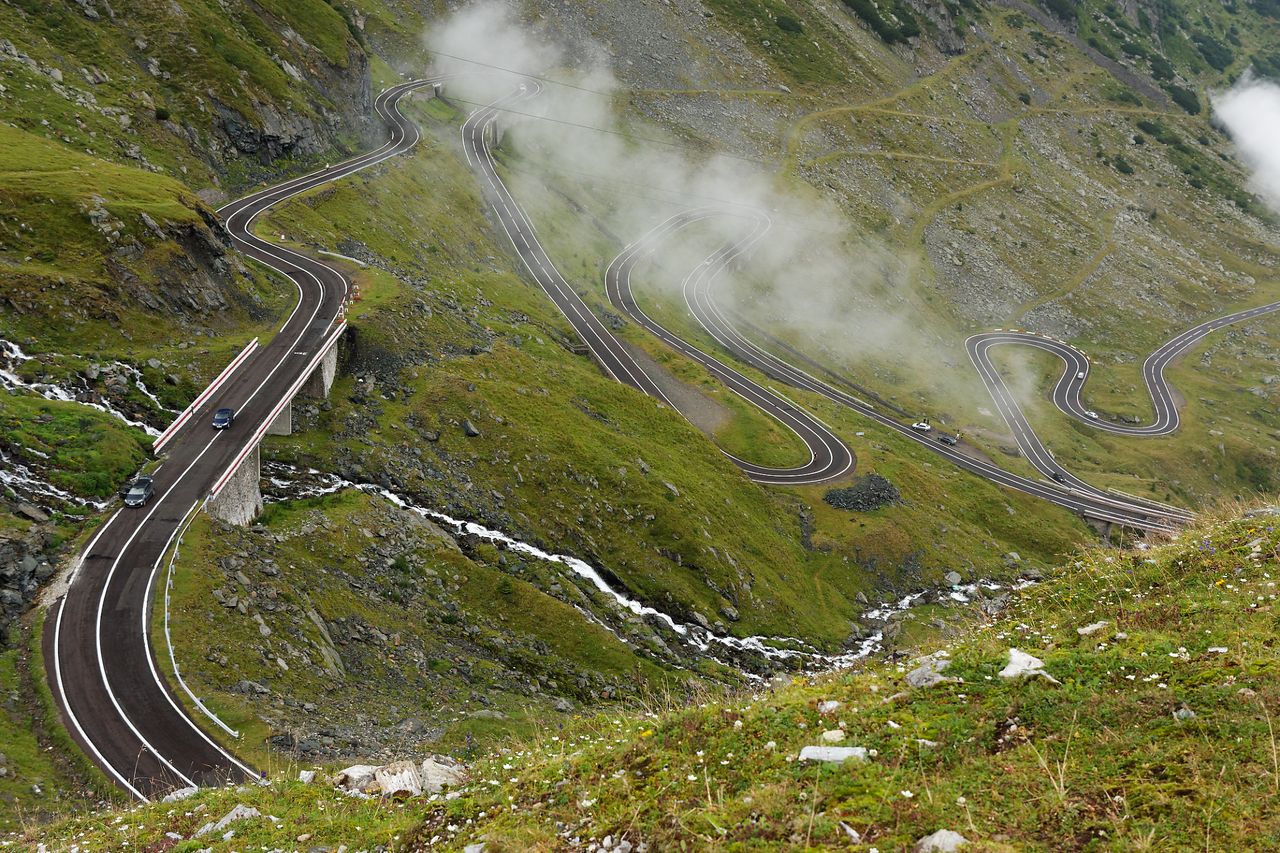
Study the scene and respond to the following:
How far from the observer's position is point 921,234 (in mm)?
151625

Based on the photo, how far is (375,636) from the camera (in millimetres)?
40812

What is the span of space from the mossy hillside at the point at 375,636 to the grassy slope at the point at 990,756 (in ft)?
49.0

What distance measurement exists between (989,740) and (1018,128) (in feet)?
728

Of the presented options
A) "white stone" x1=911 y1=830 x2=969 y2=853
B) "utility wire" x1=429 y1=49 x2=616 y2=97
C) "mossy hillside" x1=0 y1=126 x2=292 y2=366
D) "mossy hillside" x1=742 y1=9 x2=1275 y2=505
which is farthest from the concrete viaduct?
"utility wire" x1=429 y1=49 x2=616 y2=97

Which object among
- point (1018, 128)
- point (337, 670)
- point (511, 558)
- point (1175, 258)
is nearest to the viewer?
point (337, 670)

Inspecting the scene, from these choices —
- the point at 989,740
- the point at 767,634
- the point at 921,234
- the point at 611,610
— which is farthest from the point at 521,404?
the point at 921,234

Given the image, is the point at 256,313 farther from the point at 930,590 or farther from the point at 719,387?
the point at 930,590

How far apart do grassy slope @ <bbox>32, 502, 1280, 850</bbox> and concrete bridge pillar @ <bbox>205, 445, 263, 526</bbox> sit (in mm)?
26702

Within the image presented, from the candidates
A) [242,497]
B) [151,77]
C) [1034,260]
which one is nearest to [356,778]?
[242,497]

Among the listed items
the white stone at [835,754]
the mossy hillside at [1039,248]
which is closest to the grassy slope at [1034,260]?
the mossy hillside at [1039,248]

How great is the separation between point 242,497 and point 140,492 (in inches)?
213

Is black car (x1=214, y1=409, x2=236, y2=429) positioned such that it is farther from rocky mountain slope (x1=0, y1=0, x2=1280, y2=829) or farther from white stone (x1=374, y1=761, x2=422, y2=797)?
white stone (x1=374, y1=761, x2=422, y2=797)

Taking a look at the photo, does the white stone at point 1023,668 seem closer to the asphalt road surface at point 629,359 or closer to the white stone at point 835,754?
the white stone at point 835,754

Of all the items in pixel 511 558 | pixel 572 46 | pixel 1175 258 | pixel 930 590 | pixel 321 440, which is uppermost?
pixel 572 46
